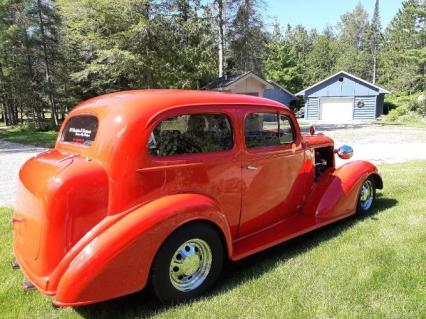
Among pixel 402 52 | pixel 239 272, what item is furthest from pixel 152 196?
→ pixel 402 52

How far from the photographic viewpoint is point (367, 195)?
596 centimetres

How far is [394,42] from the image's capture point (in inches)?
2379

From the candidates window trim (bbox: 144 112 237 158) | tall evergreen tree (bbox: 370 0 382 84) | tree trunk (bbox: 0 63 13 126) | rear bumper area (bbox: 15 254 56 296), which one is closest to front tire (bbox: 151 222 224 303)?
window trim (bbox: 144 112 237 158)

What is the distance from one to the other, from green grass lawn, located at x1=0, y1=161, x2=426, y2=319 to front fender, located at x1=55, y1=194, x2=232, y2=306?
1.40ft

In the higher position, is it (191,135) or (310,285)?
(191,135)

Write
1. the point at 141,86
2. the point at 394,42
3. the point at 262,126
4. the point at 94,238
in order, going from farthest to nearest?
1. the point at 394,42
2. the point at 141,86
3. the point at 262,126
4. the point at 94,238

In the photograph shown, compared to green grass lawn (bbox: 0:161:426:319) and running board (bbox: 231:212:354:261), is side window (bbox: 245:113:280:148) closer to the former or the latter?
running board (bbox: 231:212:354:261)

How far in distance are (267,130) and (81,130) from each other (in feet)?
6.63

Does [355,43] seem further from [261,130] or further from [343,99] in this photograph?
[261,130]

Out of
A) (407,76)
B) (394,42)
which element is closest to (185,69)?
(407,76)

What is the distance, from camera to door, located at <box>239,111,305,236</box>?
13.9ft

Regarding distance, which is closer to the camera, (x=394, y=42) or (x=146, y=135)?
(x=146, y=135)

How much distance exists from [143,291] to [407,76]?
51173 millimetres

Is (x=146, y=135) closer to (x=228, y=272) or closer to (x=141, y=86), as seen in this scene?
(x=228, y=272)
